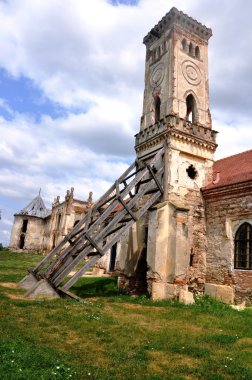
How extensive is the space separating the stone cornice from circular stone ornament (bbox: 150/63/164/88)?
3.10m

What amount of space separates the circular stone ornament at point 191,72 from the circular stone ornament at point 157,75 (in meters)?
1.28

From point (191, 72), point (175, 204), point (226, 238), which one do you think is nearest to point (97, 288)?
point (175, 204)

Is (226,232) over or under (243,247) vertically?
over

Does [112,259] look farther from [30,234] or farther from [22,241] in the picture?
[22,241]

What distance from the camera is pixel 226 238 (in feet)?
45.3

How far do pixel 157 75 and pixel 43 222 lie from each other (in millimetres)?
36355

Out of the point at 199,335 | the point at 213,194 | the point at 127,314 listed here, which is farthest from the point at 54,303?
the point at 213,194

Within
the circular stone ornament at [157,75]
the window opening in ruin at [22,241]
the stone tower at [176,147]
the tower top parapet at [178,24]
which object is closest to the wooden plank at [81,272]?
the stone tower at [176,147]

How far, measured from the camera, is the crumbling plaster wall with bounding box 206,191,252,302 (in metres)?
12.8

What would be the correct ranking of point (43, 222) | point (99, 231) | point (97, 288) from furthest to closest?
1. point (43, 222)
2. point (97, 288)
3. point (99, 231)

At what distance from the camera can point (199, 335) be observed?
7496 millimetres

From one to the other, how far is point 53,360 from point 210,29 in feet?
64.4

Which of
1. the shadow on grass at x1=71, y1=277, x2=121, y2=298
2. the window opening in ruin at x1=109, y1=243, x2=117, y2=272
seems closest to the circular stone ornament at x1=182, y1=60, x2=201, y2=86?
the shadow on grass at x1=71, y1=277, x2=121, y2=298

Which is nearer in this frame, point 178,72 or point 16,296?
point 16,296
